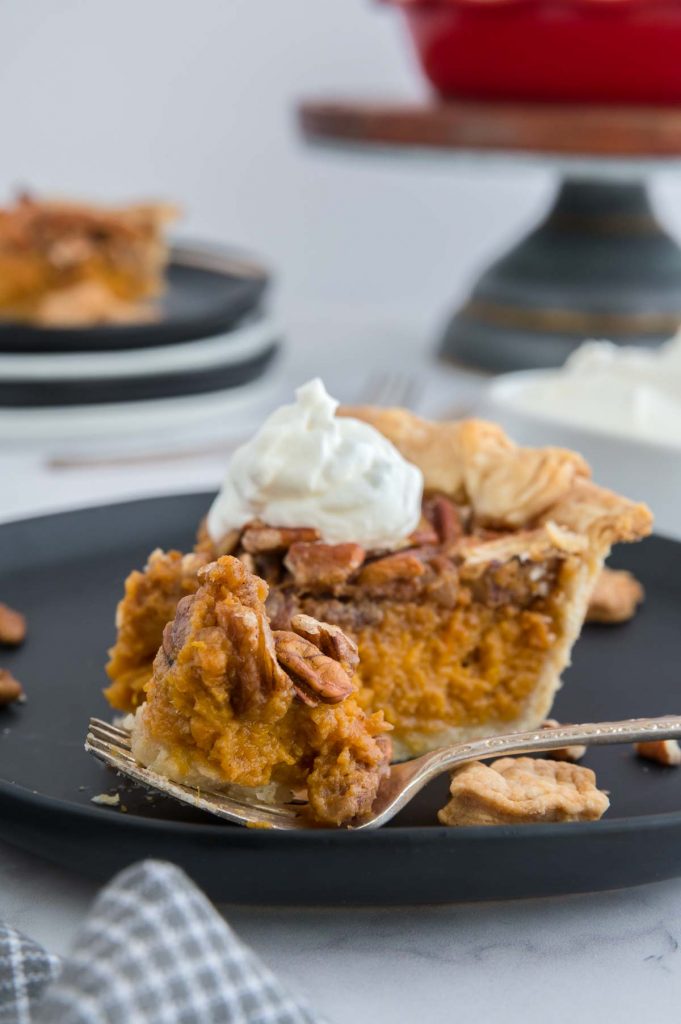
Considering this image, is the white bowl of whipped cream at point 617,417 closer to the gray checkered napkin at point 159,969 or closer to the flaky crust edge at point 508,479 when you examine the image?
the flaky crust edge at point 508,479

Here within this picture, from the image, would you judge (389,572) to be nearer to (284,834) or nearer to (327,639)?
(327,639)

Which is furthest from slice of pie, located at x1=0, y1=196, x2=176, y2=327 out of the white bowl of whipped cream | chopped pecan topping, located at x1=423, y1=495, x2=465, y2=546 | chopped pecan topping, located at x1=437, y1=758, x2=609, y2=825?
chopped pecan topping, located at x1=437, y1=758, x2=609, y2=825

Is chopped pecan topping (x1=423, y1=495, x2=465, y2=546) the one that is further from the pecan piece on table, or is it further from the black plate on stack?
the black plate on stack

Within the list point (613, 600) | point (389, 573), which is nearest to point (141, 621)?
point (389, 573)

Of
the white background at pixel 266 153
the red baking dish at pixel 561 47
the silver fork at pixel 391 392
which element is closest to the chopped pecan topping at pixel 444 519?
the silver fork at pixel 391 392

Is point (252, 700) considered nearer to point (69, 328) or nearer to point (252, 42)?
point (69, 328)

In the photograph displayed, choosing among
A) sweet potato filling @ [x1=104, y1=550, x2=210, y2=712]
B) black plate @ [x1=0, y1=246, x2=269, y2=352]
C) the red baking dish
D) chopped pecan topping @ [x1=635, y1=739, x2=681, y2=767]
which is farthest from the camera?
the red baking dish

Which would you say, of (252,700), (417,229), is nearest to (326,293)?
Result: (417,229)
